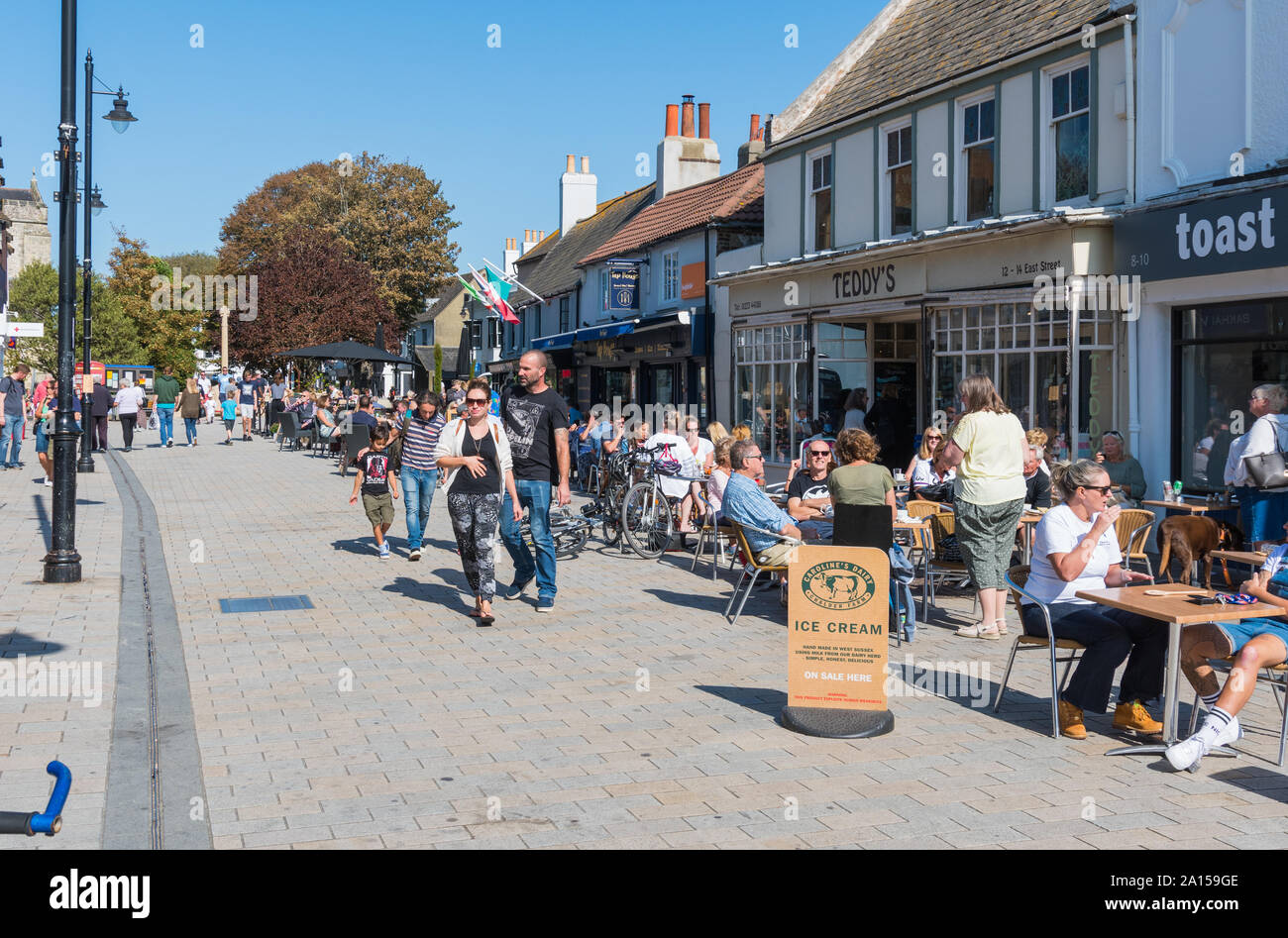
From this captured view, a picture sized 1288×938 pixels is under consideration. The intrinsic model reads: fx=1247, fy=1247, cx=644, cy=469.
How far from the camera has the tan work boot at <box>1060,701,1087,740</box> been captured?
6223 mm

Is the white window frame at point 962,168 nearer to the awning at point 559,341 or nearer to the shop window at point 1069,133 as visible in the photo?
the shop window at point 1069,133

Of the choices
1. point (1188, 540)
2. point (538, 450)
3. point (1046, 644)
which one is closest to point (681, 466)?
point (538, 450)

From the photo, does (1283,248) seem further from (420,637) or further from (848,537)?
(420,637)

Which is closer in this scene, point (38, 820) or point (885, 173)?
point (38, 820)

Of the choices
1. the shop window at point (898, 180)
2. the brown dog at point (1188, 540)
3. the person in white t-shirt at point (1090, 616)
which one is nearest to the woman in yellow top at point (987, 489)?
the brown dog at point (1188, 540)

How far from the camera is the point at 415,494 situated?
1306cm

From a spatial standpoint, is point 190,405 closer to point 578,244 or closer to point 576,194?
point 578,244

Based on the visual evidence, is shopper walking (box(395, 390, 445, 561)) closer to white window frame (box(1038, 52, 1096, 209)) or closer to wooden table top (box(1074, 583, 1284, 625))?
white window frame (box(1038, 52, 1096, 209))

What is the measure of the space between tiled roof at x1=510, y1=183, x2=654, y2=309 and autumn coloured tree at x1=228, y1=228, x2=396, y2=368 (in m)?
5.88

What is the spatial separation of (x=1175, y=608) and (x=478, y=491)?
5.16 meters

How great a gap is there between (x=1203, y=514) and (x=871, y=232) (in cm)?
896

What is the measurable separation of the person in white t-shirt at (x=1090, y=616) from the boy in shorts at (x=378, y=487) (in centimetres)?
784

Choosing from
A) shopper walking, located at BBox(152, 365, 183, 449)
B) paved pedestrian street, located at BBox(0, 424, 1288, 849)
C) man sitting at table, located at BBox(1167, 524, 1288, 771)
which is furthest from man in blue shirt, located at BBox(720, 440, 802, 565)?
shopper walking, located at BBox(152, 365, 183, 449)

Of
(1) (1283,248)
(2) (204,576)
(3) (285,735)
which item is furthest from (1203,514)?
(2) (204,576)
